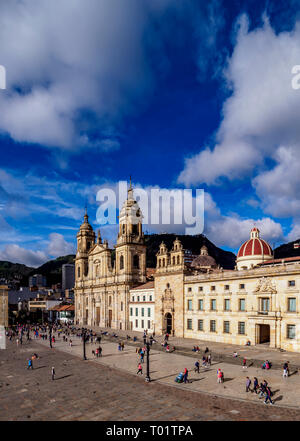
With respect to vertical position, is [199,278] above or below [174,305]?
above

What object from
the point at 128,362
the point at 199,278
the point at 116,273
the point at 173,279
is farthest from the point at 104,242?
the point at 128,362

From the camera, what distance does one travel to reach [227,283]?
45.1m

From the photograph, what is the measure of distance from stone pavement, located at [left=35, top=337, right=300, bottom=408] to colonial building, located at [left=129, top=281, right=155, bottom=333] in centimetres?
1803

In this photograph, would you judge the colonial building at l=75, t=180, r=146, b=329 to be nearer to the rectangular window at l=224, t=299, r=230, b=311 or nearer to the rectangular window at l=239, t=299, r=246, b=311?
the rectangular window at l=224, t=299, r=230, b=311

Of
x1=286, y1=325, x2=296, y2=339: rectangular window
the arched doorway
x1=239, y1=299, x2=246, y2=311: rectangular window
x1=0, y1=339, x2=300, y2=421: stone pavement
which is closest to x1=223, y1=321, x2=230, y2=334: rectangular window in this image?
x1=239, y1=299, x2=246, y2=311: rectangular window

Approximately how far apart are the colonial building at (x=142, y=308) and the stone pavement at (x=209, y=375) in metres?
18.0

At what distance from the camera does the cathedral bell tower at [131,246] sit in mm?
71688

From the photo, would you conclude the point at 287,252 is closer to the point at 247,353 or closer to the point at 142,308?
the point at 142,308
